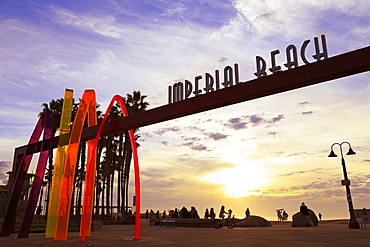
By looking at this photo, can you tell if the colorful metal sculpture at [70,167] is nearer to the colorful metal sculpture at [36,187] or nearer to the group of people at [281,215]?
the colorful metal sculpture at [36,187]

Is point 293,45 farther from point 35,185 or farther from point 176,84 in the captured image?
point 35,185

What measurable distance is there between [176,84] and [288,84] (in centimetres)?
507

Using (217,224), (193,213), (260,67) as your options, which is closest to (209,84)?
(260,67)

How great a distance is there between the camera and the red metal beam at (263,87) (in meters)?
10.7

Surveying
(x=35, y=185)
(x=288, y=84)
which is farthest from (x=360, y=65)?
(x=35, y=185)

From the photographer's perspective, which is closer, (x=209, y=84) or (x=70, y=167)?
(x=209, y=84)

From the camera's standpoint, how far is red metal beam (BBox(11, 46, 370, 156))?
10681 mm

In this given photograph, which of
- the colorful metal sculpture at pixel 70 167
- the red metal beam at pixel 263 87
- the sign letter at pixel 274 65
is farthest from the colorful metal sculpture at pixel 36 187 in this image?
the sign letter at pixel 274 65

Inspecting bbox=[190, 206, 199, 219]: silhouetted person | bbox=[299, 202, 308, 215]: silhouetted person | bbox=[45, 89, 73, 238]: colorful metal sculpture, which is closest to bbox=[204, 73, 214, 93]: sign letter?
bbox=[45, 89, 73, 238]: colorful metal sculpture

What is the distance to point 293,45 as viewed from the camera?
11.7 meters

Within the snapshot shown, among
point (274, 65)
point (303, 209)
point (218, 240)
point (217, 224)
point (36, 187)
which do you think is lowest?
point (218, 240)

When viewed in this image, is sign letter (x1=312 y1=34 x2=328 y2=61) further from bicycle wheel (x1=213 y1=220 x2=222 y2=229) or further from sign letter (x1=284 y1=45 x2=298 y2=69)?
bicycle wheel (x1=213 y1=220 x2=222 y2=229)

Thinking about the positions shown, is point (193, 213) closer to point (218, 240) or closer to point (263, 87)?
point (218, 240)

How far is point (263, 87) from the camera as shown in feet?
40.1
